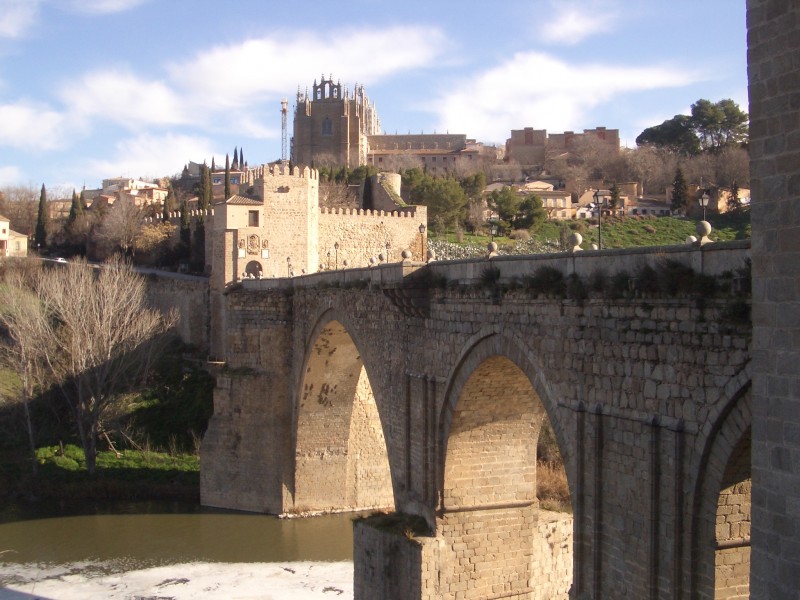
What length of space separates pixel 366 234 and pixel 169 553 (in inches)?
613

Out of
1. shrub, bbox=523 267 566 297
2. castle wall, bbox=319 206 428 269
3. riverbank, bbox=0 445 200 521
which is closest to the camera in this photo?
shrub, bbox=523 267 566 297

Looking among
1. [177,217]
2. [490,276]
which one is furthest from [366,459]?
[177,217]

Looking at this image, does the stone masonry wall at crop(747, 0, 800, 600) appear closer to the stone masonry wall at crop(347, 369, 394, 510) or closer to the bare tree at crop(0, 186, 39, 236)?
the stone masonry wall at crop(347, 369, 394, 510)

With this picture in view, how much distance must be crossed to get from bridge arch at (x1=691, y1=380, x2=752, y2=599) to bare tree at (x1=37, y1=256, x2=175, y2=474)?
58.0 ft

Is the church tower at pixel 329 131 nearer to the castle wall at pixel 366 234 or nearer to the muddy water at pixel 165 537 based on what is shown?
the castle wall at pixel 366 234

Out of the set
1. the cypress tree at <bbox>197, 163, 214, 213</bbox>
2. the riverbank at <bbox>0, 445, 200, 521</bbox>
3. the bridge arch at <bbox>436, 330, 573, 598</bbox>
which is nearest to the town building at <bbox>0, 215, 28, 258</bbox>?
the cypress tree at <bbox>197, 163, 214, 213</bbox>

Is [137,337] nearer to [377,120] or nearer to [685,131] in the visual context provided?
[685,131]

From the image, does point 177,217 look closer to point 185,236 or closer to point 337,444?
point 185,236

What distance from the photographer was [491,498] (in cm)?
1155

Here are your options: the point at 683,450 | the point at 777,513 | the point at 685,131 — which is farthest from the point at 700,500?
the point at 685,131

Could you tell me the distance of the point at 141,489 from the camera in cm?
2070

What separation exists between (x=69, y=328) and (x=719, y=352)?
66.9ft

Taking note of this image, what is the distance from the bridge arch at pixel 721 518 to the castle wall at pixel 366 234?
22.0 m

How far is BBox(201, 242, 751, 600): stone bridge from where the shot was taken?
6.61 m
